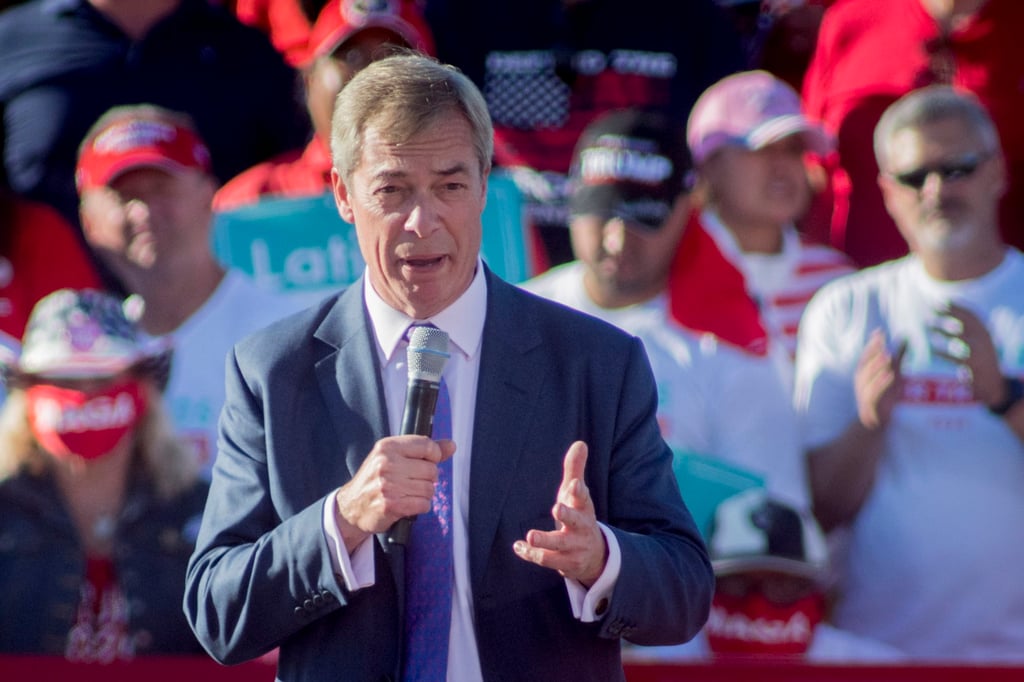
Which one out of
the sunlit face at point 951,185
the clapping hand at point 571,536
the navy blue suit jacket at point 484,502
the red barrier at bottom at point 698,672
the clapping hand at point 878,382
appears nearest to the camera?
the clapping hand at point 571,536

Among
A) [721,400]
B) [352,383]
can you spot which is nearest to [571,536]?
[352,383]

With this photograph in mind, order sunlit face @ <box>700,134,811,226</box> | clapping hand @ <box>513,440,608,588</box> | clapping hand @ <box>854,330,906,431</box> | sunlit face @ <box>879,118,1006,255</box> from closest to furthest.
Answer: clapping hand @ <box>513,440,608,588</box> < clapping hand @ <box>854,330,906,431</box> < sunlit face @ <box>879,118,1006,255</box> < sunlit face @ <box>700,134,811,226</box>

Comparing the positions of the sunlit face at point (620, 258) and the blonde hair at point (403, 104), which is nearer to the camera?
the blonde hair at point (403, 104)

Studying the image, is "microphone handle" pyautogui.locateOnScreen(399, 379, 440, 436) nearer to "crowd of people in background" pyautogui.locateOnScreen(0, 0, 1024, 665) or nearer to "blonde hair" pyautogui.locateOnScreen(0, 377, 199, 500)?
"crowd of people in background" pyautogui.locateOnScreen(0, 0, 1024, 665)

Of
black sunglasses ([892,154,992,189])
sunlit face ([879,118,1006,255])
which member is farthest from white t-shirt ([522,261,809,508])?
black sunglasses ([892,154,992,189])

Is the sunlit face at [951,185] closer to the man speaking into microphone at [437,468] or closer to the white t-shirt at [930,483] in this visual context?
the white t-shirt at [930,483]

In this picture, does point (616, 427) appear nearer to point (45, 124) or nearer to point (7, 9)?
point (45, 124)

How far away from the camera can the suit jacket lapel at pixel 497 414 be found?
6.68ft

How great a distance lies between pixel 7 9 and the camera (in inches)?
214

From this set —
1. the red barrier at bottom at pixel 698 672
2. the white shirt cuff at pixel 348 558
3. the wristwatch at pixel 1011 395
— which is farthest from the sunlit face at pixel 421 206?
the wristwatch at pixel 1011 395

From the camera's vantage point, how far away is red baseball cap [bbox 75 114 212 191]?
4.59 metres

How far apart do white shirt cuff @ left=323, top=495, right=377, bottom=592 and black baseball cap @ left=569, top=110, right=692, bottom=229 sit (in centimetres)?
251

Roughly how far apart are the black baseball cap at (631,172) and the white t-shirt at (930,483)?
23.8 inches

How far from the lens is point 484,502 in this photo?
2.04 metres
